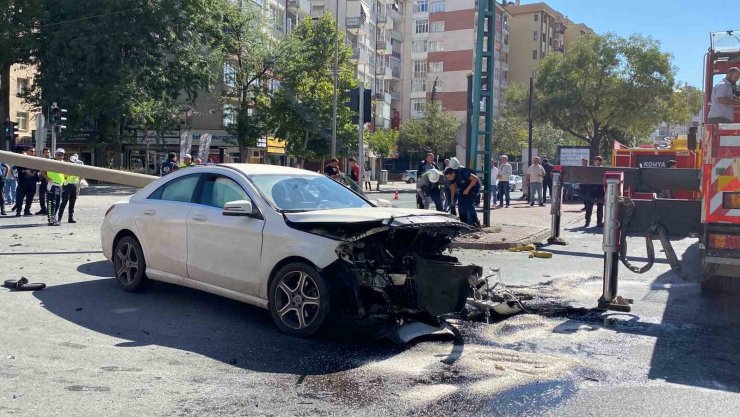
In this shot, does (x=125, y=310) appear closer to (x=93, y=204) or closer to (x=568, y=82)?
(x=93, y=204)

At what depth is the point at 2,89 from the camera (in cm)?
3888

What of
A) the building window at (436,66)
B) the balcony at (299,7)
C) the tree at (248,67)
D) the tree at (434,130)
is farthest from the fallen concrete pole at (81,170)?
the building window at (436,66)

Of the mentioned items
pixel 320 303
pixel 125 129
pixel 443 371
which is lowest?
pixel 443 371

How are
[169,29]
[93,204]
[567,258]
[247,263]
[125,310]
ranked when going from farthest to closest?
[169,29], [93,204], [567,258], [125,310], [247,263]

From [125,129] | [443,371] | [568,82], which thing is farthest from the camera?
[568,82]

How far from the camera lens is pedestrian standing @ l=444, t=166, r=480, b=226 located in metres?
14.7

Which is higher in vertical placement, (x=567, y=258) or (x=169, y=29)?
(x=169, y=29)

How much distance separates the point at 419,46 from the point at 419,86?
15.8ft

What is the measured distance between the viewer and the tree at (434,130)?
67438 millimetres

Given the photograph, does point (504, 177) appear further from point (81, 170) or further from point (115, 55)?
point (115, 55)

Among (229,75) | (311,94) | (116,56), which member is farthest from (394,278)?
(229,75)

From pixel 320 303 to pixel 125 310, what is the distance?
234cm

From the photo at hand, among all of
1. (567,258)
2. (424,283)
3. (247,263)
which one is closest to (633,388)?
(424,283)

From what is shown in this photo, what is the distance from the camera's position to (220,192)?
718cm
